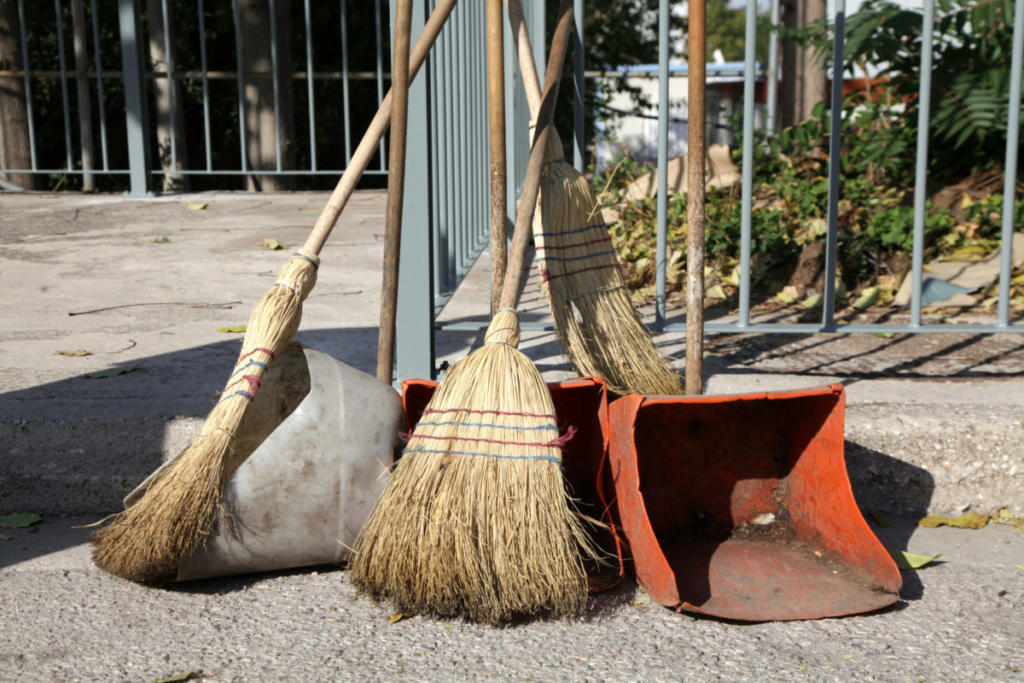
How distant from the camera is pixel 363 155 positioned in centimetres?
239

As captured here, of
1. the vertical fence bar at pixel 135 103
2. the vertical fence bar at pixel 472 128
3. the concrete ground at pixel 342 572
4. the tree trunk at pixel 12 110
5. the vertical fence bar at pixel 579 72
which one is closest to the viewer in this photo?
the concrete ground at pixel 342 572

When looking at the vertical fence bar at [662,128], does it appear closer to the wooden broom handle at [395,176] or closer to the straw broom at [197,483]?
the wooden broom handle at [395,176]

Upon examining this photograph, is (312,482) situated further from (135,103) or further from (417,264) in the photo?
(135,103)

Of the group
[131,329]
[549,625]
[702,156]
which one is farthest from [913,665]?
[131,329]

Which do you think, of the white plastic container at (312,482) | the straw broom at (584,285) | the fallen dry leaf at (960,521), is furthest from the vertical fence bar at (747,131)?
the white plastic container at (312,482)

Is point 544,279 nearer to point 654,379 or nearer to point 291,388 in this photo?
point 654,379

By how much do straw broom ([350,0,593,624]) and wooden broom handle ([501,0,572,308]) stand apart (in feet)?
0.66

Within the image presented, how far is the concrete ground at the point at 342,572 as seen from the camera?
6.09 feet

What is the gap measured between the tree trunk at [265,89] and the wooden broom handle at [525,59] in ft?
19.0

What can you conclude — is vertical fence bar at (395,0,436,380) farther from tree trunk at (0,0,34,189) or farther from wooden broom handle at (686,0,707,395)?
tree trunk at (0,0,34,189)

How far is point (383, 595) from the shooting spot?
207cm

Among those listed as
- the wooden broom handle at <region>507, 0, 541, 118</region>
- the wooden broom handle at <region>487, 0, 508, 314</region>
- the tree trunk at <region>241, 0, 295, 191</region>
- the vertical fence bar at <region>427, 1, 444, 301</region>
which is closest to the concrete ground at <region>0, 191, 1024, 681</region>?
the vertical fence bar at <region>427, 1, 444, 301</region>

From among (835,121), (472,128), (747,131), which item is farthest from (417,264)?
(472,128)

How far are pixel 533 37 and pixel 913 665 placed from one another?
2.71 m
